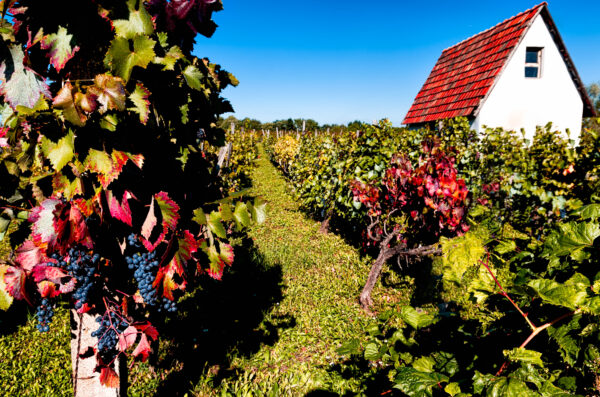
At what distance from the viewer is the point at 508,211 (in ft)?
24.1

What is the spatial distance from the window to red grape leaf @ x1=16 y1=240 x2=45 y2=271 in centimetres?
1483

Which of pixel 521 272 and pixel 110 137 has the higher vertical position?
pixel 110 137

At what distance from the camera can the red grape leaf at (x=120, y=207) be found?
1.45 m

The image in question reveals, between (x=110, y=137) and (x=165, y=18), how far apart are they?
745mm

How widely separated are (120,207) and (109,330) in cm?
72

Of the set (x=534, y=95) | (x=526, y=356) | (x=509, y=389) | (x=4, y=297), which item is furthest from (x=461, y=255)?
(x=534, y=95)

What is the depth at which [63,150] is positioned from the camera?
1.28m

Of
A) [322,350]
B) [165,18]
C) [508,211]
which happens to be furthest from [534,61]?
[165,18]

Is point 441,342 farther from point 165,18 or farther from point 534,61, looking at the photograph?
point 534,61

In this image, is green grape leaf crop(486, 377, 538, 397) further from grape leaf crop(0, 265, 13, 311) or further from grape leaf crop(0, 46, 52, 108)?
grape leaf crop(0, 46, 52, 108)

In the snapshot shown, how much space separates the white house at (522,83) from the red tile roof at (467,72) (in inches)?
1.3

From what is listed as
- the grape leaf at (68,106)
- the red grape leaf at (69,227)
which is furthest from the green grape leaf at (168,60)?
the red grape leaf at (69,227)

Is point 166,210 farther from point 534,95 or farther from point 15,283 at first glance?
point 534,95

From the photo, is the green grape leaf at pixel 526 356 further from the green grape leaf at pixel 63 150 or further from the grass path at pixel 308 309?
the grass path at pixel 308 309
